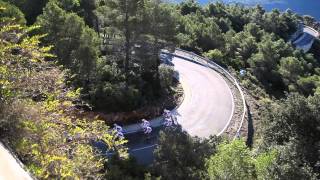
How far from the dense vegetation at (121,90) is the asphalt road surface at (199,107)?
223 centimetres

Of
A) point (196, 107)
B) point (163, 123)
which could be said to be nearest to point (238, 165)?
point (163, 123)

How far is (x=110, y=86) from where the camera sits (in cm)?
2909

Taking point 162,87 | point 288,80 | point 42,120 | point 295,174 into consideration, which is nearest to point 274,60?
point 288,80

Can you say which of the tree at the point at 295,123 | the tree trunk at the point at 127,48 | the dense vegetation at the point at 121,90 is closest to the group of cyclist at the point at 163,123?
the dense vegetation at the point at 121,90

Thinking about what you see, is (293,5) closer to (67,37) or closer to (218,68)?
(218,68)

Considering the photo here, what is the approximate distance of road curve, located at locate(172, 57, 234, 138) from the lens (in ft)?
102

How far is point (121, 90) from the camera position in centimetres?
2939

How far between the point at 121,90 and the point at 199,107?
23.6ft

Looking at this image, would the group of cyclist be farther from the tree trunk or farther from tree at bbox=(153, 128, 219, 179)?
tree at bbox=(153, 128, 219, 179)

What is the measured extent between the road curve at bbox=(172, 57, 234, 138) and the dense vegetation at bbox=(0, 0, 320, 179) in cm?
229

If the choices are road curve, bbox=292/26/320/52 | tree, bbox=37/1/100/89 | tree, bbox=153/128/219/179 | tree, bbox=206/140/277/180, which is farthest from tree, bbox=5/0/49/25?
road curve, bbox=292/26/320/52

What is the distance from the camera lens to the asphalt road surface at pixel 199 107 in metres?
27.7

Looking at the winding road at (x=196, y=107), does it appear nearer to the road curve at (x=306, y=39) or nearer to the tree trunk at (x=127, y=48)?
the tree trunk at (x=127, y=48)

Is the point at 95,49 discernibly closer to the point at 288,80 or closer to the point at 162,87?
the point at 162,87
